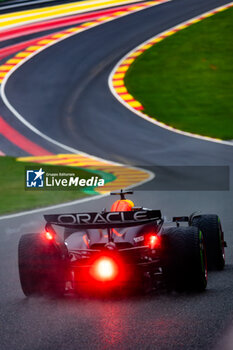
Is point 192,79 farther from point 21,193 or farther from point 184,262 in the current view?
point 184,262

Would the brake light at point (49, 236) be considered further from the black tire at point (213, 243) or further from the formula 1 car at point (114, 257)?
the black tire at point (213, 243)

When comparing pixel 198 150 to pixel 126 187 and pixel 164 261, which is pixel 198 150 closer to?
pixel 126 187

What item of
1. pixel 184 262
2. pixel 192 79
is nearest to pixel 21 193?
pixel 184 262

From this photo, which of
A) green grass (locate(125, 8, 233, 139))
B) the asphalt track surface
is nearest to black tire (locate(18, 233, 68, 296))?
the asphalt track surface

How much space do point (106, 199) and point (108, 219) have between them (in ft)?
28.6

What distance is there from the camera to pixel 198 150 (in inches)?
931

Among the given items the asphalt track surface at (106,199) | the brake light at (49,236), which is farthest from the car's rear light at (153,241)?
the brake light at (49,236)

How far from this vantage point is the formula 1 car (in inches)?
280

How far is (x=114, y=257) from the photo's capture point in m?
7.06

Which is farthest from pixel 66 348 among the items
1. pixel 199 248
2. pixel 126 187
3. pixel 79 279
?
pixel 126 187

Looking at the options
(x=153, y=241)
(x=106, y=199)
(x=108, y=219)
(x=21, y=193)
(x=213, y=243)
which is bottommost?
(x=21, y=193)

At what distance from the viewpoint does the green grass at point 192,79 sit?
28.1 meters

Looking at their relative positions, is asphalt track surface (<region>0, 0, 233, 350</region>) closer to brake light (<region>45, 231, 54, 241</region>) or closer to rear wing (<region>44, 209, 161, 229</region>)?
brake light (<region>45, 231, 54, 241</region>)

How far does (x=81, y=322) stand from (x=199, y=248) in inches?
62.1
